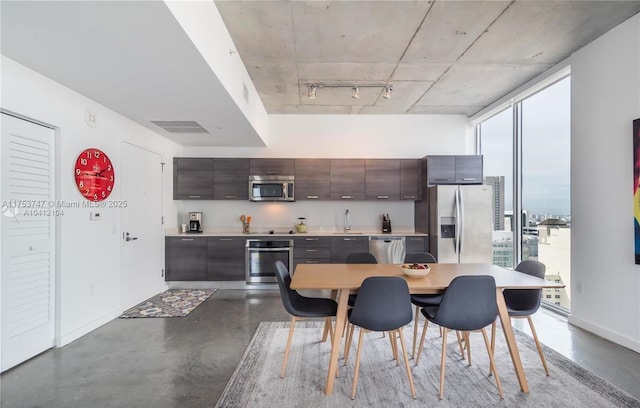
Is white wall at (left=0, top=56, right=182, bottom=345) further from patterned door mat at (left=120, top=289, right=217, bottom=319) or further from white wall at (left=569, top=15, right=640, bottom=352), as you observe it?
white wall at (left=569, top=15, right=640, bottom=352)

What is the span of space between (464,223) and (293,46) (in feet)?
11.2

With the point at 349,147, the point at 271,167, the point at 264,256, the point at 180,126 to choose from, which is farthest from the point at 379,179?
the point at 180,126

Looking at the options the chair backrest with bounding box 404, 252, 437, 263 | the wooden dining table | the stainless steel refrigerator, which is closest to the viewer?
the wooden dining table

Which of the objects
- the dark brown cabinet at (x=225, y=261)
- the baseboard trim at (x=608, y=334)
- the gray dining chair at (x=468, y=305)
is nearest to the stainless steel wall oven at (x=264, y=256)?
the dark brown cabinet at (x=225, y=261)

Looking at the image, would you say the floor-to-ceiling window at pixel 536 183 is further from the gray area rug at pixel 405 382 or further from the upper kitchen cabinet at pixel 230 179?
the upper kitchen cabinet at pixel 230 179

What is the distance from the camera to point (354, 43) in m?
3.09

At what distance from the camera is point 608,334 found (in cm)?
Result: 295

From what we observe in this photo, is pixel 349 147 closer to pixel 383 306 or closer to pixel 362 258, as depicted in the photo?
pixel 362 258

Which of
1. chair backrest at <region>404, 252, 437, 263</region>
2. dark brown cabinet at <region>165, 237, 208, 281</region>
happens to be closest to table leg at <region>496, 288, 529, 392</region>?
chair backrest at <region>404, 252, 437, 263</region>

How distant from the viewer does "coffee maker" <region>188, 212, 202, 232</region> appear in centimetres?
526

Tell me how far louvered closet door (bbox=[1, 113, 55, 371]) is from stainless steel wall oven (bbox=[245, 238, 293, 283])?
2.45 m

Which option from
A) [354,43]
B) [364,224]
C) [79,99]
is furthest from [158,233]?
Result: [354,43]

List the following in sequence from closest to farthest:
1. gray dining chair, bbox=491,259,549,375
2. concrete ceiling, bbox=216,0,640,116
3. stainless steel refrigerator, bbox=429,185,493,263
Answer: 1. gray dining chair, bbox=491,259,549,375
2. concrete ceiling, bbox=216,0,640,116
3. stainless steel refrigerator, bbox=429,185,493,263

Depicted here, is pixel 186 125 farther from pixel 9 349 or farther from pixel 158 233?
pixel 9 349
